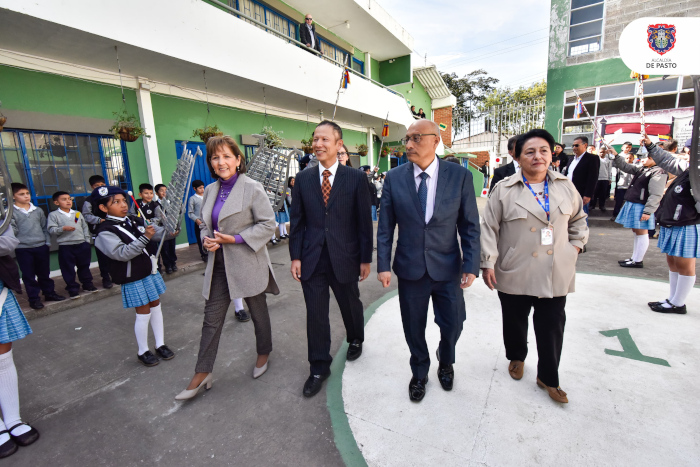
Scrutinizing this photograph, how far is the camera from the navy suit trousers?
229 cm

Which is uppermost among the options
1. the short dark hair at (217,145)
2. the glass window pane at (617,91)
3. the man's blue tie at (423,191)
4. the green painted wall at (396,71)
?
the green painted wall at (396,71)

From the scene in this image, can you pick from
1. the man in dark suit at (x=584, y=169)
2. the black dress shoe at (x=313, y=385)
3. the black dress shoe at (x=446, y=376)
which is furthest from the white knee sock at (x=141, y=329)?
the man in dark suit at (x=584, y=169)

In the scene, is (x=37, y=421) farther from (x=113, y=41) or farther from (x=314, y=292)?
(x=113, y=41)

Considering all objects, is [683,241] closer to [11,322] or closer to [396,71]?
[11,322]

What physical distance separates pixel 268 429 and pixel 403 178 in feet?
6.35

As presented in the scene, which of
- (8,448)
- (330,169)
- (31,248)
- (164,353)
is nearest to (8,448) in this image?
(8,448)

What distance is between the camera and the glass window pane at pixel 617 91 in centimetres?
1197

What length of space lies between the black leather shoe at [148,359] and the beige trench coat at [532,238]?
2.98 metres

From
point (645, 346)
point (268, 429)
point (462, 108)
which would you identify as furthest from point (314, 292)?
point (462, 108)

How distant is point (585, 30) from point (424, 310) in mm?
15414

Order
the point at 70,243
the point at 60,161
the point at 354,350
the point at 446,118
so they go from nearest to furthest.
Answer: the point at 354,350, the point at 70,243, the point at 60,161, the point at 446,118

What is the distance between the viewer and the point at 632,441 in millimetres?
1925

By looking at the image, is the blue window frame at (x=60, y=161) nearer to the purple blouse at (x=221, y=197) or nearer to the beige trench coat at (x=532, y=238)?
the purple blouse at (x=221, y=197)

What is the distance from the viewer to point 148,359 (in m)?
3.00
